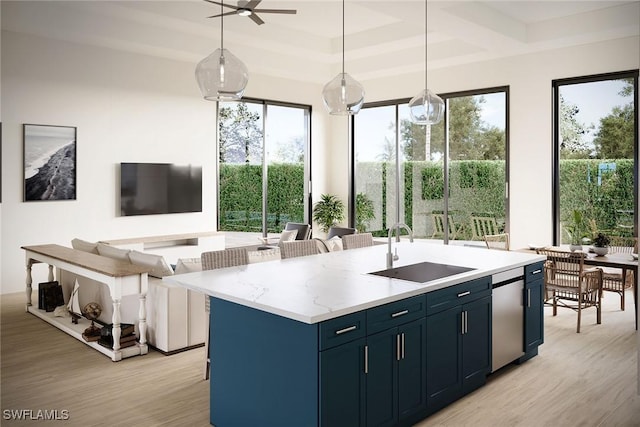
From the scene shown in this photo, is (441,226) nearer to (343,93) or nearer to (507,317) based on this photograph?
(507,317)

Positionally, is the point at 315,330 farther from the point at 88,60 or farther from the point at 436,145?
the point at 436,145

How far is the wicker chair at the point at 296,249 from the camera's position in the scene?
4.71m

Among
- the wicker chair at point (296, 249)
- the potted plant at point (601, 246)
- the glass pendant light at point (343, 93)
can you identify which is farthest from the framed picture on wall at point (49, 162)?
the potted plant at point (601, 246)

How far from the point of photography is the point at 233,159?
379 inches

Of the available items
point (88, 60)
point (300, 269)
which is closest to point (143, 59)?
point (88, 60)

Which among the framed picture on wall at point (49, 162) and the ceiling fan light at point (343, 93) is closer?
Answer: the ceiling fan light at point (343, 93)

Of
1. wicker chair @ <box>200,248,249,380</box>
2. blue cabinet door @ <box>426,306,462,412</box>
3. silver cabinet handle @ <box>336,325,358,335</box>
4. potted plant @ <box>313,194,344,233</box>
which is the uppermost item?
potted plant @ <box>313,194,344,233</box>

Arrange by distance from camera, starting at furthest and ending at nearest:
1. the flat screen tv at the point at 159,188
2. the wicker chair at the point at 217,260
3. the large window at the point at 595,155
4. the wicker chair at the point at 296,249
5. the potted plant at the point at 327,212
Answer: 1. the potted plant at the point at 327,212
2. the flat screen tv at the point at 159,188
3. the large window at the point at 595,155
4. the wicker chair at the point at 296,249
5. the wicker chair at the point at 217,260

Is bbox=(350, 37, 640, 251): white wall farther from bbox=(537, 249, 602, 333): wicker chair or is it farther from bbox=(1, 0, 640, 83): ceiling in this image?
bbox=(537, 249, 602, 333): wicker chair

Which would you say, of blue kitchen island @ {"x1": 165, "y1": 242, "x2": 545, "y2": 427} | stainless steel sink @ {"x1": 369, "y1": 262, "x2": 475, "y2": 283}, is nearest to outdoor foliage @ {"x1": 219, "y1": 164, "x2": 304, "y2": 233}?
blue kitchen island @ {"x1": 165, "y1": 242, "x2": 545, "y2": 427}

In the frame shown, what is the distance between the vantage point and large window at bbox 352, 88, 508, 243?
28.9 ft

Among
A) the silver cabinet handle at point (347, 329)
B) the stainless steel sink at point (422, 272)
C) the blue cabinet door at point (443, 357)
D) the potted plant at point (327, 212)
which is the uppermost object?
the potted plant at point (327, 212)

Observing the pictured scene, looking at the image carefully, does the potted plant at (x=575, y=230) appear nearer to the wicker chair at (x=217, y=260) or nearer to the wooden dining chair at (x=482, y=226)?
the wooden dining chair at (x=482, y=226)

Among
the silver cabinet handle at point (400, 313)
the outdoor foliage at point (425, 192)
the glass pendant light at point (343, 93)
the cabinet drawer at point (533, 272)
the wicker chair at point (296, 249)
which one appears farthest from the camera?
the outdoor foliage at point (425, 192)
